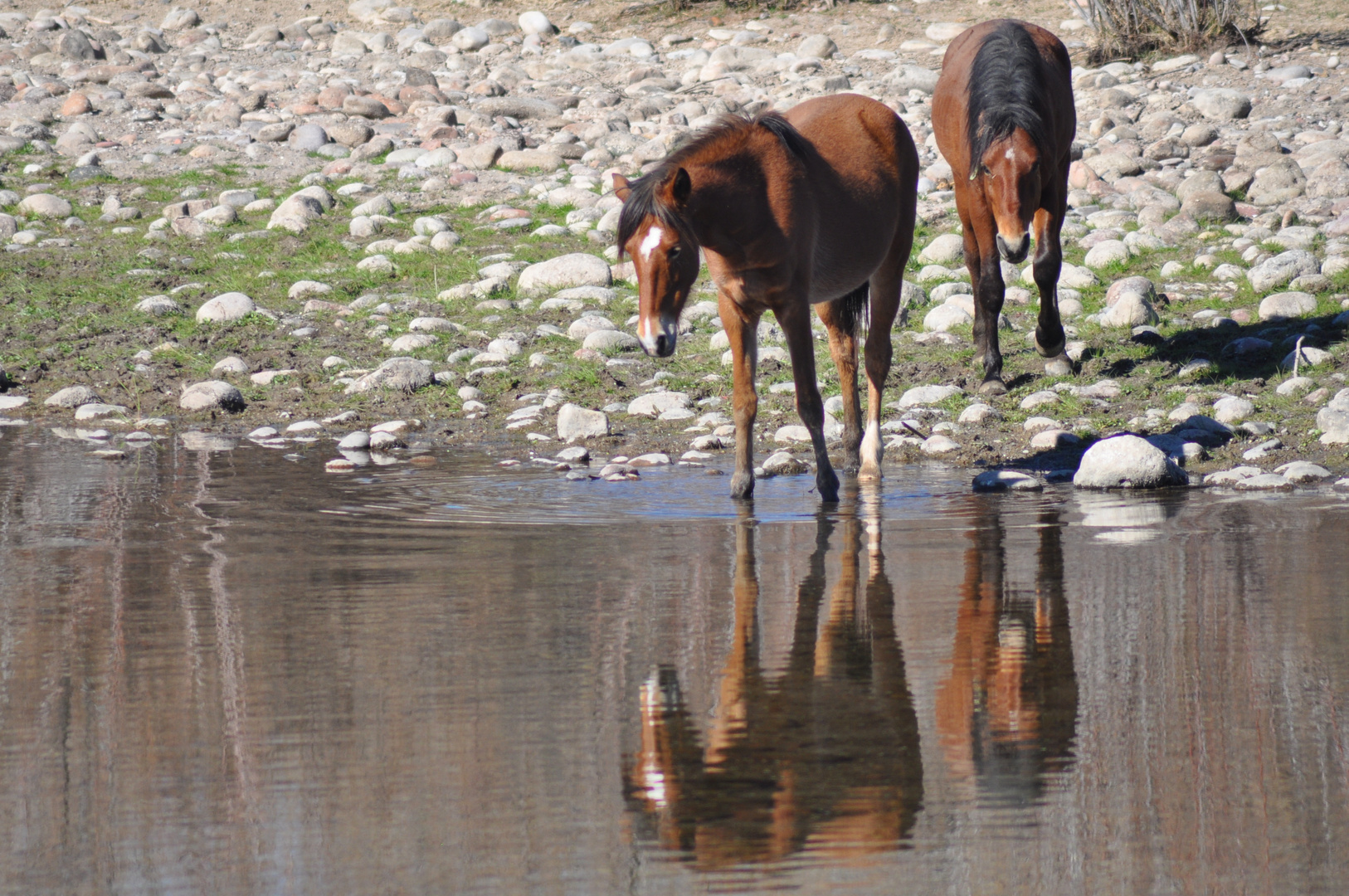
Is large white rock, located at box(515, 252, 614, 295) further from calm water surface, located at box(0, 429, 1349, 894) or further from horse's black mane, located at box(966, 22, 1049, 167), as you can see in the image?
calm water surface, located at box(0, 429, 1349, 894)

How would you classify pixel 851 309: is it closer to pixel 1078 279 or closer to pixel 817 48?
pixel 1078 279

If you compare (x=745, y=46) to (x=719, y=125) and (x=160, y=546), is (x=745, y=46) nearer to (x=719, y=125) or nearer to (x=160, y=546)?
(x=719, y=125)

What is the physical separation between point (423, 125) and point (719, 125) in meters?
8.31

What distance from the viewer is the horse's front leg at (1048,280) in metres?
8.24

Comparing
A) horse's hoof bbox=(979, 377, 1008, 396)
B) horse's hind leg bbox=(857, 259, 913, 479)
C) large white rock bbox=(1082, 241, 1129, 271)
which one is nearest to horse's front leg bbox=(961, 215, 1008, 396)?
horse's hoof bbox=(979, 377, 1008, 396)

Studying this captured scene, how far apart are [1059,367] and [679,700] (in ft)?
18.3

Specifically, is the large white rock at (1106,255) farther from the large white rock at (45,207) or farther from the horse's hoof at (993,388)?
the large white rock at (45,207)

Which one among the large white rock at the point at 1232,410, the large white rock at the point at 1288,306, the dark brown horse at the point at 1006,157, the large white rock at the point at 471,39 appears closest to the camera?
the large white rock at the point at 1232,410

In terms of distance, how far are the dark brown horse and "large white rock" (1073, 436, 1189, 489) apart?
5.25 ft

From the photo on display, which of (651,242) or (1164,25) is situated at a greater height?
(1164,25)

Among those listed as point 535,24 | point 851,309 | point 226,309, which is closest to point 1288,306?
point 851,309

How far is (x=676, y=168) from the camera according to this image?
558cm

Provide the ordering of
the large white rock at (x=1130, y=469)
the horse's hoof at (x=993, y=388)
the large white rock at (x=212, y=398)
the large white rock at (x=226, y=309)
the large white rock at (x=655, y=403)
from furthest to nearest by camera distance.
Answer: the large white rock at (x=226, y=309) < the large white rock at (x=212, y=398) < the horse's hoof at (x=993, y=388) < the large white rock at (x=655, y=403) < the large white rock at (x=1130, y=469)

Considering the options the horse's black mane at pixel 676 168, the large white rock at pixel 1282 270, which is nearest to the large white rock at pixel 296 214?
the horse's black mane at pixel 676 168
